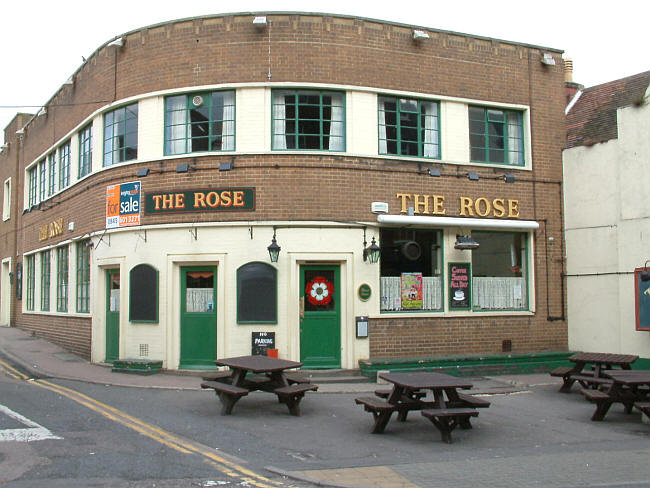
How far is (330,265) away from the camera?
46.9 ft

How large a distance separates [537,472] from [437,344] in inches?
304

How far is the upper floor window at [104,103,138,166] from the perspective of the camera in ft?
50.1

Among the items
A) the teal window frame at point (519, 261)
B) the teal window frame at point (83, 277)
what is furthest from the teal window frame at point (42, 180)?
the teal window frame at point (519, 261)

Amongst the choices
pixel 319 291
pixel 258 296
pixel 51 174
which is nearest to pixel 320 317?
pixel 319 291

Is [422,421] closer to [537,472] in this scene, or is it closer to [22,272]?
[537,472]

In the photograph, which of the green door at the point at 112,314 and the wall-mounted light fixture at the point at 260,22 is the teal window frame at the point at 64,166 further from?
the wall-mounted light fixture at the point at 260,22

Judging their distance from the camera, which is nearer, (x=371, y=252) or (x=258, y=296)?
(x=258, y=296)

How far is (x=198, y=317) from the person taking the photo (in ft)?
46.8

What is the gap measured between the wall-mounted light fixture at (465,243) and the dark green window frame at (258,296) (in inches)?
162

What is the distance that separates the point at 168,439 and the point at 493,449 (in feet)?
12.7

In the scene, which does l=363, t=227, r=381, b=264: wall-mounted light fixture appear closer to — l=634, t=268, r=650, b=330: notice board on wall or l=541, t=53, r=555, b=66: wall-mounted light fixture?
l=634, t=268, r=650, b=330: notice board on wall

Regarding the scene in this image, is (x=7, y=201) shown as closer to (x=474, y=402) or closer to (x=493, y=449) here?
(x=474, y=402)

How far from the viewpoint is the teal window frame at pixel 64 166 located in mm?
18750

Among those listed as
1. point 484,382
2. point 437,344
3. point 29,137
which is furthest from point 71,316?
point 484,382
